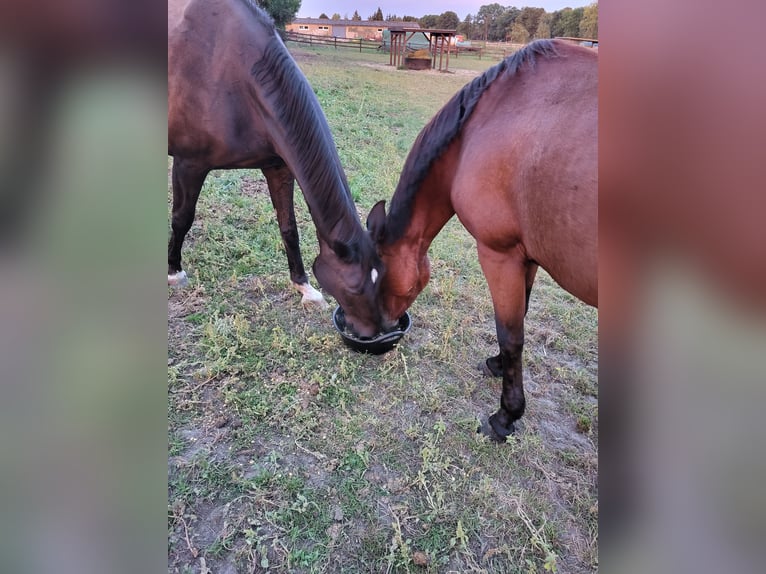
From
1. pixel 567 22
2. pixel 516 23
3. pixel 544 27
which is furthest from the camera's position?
pixel 516 23

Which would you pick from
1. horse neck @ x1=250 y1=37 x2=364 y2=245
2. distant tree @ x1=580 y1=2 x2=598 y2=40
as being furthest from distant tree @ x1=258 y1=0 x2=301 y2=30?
distant tree @ x1=580 y1=2 x2=598 y2=40

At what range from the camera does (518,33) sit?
985 mm

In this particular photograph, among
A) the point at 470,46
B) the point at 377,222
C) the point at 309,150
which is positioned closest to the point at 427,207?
the point at 377,222

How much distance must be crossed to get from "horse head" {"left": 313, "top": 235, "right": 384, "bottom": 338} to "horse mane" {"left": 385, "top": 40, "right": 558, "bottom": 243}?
175mm

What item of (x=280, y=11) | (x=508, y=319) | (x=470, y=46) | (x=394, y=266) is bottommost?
(x=508, y=319)

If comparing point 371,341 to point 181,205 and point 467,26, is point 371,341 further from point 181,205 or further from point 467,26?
point 467,26

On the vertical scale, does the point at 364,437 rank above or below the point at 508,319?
below

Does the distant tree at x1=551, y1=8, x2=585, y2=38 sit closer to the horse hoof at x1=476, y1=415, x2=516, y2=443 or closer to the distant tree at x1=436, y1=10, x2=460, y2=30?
the distant tree at x1=436, y1=10, x2=460, y2=30

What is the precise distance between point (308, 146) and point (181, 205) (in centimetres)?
129

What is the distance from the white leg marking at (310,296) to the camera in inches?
142

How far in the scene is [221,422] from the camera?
8.24ft

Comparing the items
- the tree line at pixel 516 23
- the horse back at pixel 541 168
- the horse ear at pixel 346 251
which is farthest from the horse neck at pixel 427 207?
the tree line at pixel 516 23

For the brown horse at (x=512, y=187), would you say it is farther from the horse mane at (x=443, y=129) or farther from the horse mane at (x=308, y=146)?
the horse mane at (x=308, y=146)
